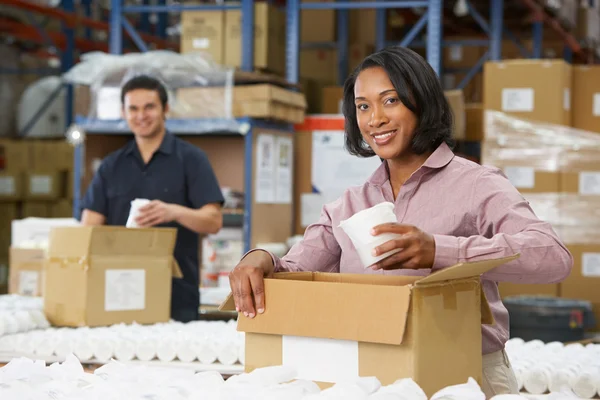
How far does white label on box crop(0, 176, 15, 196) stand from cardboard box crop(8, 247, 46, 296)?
5321mm

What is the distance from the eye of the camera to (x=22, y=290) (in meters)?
Answer: 5.12

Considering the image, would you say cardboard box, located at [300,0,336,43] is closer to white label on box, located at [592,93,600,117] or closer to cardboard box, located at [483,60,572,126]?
cardboard box, located at [483,60,572,126]

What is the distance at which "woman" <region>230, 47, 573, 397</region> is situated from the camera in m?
1.95

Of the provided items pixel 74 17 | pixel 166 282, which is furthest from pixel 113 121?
pixel 74 17

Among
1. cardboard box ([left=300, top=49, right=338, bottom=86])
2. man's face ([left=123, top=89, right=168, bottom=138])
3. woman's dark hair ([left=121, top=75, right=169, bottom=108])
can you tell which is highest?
cardboard box ([left=300, top=49, right=338, bottom=86])

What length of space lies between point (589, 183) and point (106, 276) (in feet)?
12.9

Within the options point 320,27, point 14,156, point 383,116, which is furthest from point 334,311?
point 14,156

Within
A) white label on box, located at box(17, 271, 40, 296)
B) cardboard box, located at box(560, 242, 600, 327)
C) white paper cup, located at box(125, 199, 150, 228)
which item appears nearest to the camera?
white paper cup, located at box(125, 199, 150, 228)

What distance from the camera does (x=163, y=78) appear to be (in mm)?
6125

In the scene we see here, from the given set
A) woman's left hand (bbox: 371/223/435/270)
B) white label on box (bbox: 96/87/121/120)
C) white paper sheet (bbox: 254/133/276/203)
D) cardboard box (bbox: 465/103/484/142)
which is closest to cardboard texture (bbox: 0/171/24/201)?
white label on box (bbox: 96/87/121/120)

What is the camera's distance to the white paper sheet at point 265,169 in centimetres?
618

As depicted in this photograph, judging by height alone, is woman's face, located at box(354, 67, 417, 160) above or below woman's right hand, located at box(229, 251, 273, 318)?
above

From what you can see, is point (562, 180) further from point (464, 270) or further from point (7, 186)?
point (7, 186)

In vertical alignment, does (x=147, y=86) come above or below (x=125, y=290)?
A: above
